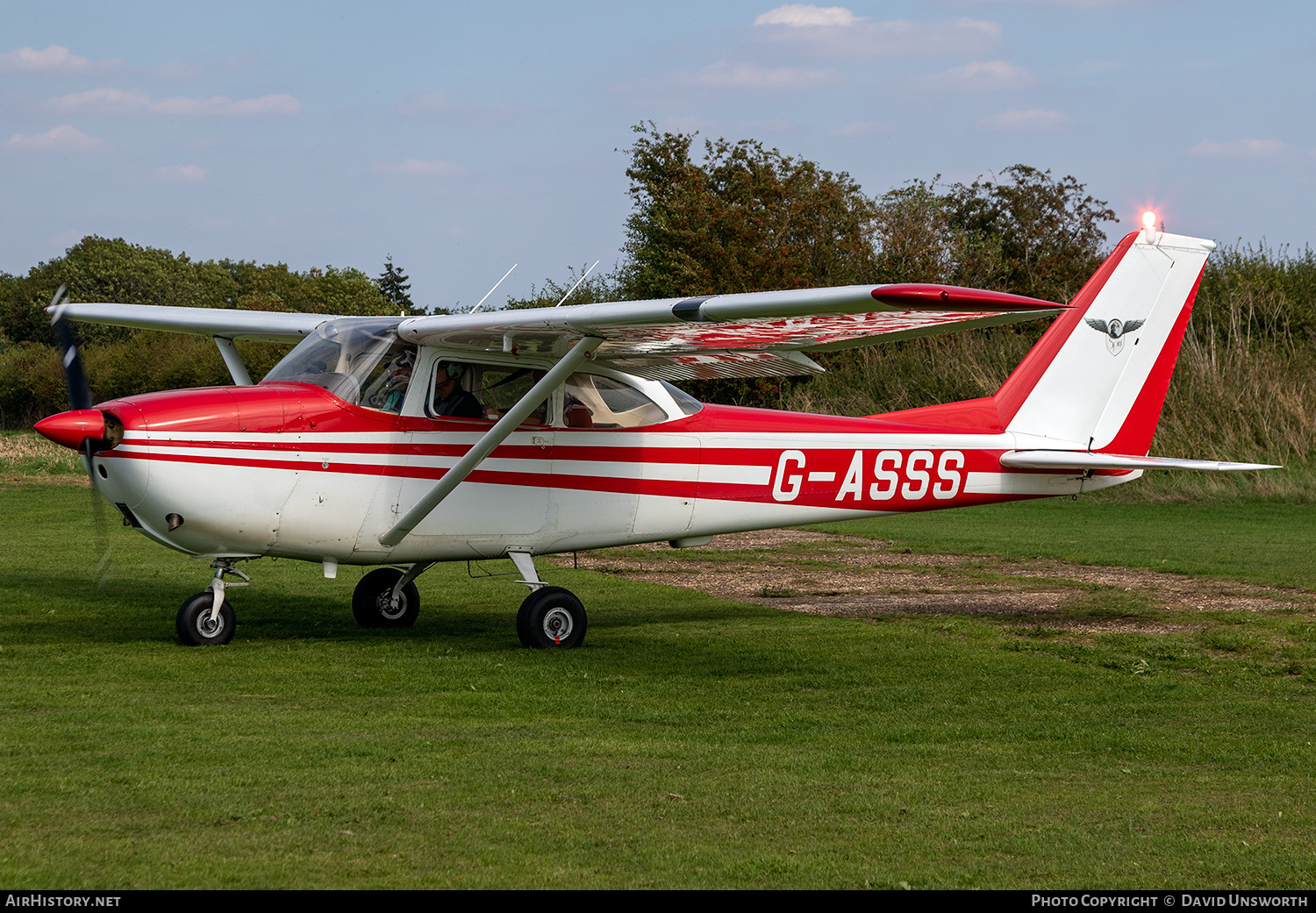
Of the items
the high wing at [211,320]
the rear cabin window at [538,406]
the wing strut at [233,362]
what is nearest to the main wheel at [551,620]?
the rear cabin window at [538,406]

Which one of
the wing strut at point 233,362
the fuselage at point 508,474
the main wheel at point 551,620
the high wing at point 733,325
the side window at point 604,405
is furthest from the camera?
the wing strut at point 233,362

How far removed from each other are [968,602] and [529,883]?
8.63m

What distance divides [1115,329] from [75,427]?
895 centimetres

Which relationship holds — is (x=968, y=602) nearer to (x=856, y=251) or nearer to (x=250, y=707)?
(x=250, y=707)

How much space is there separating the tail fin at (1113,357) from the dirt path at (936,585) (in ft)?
5.31

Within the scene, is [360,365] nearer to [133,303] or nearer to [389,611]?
[389,611]

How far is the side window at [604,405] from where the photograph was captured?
9695 mm

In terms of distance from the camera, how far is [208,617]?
8.99 m

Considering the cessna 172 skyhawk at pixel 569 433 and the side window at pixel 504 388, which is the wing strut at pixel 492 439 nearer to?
the cessna 172 skyhawk at pixel 569 433

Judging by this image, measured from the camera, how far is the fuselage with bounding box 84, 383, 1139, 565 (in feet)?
27.5

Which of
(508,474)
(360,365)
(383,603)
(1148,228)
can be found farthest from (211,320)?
(1148,228)

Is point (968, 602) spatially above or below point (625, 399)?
below

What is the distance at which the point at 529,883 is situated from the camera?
404 centimetres
